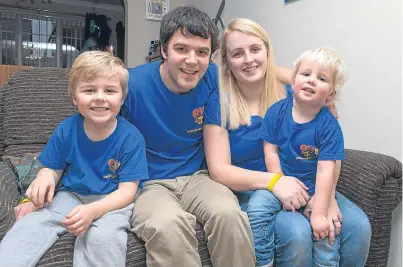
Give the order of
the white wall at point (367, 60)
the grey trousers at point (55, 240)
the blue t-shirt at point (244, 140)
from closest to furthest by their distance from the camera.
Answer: the grey trousers at point (55, 240), the blue t-shirt at point (244, 140), the white wall at point (367, 60)

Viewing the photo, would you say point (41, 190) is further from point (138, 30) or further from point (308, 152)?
point (138, 30)

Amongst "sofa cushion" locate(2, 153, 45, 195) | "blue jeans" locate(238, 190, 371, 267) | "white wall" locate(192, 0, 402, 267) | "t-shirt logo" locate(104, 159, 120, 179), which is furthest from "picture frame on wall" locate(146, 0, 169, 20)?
"blue jeans" locate(238, 190, 371, 267)

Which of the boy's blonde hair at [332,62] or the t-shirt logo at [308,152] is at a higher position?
the boy's blonde hair at [332,62]

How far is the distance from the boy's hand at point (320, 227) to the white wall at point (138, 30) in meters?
2.98

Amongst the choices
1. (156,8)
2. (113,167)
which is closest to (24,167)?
(113,167)

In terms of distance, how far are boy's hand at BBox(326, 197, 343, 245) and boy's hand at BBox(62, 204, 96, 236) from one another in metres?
0.68

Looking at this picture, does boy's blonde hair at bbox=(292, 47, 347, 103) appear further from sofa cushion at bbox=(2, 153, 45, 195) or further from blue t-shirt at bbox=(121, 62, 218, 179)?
sofa cushion at bbox=(2, 153, 45, 195)

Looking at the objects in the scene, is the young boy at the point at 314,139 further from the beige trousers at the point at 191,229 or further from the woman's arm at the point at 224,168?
the beige trousers at the point at 191,229

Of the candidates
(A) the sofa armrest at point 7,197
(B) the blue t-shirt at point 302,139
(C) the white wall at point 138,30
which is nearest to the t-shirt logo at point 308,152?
(B) the blue t-shirt at point 302,139

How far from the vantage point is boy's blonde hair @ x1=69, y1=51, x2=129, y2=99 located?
43.8 inches

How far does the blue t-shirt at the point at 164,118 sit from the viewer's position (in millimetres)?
1283

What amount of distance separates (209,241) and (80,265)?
1.14 feet

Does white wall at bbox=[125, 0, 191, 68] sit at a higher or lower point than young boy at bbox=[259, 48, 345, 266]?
higher

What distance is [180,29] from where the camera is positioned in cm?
122
